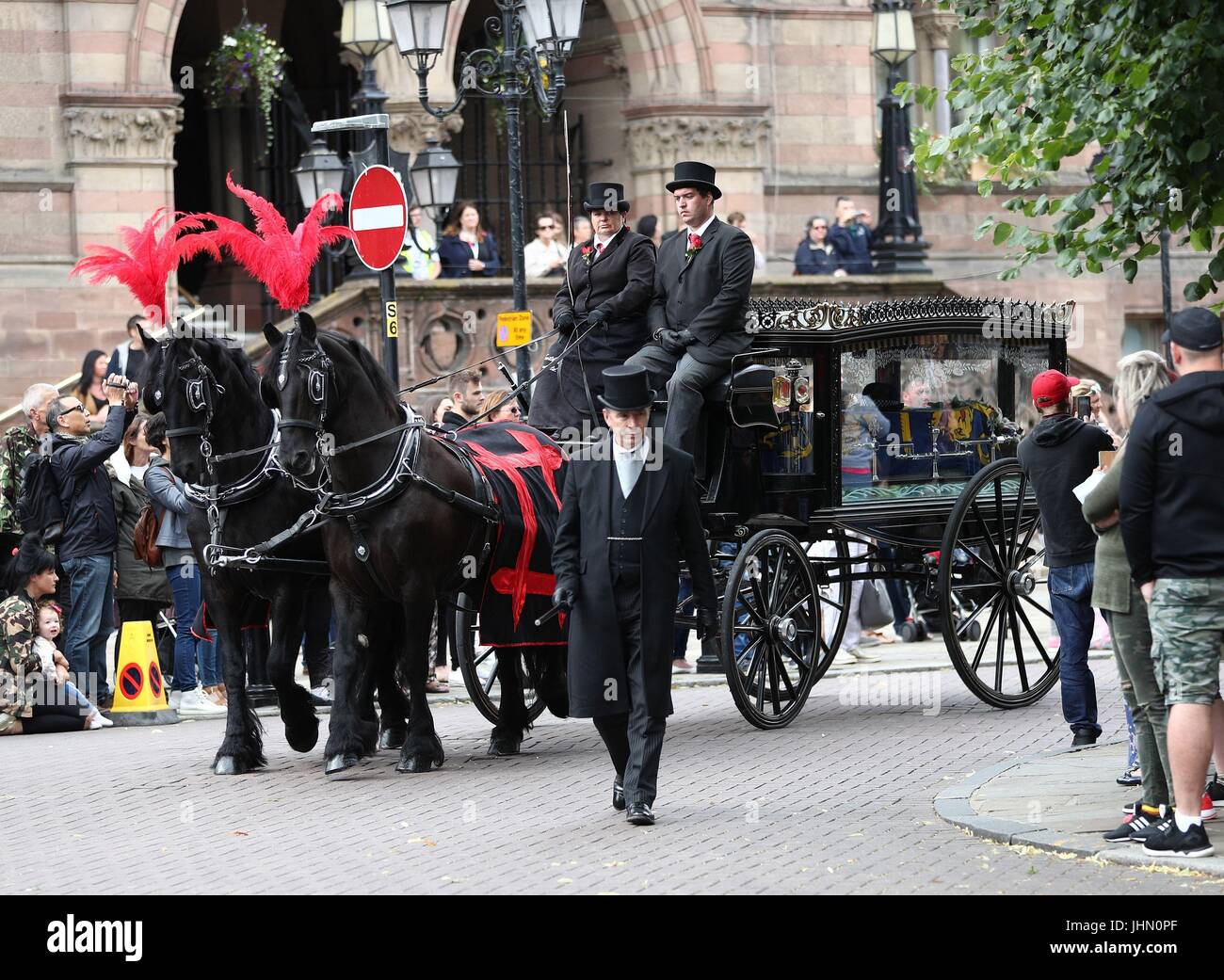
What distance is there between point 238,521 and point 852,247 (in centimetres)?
1468

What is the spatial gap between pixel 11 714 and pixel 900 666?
255 inches

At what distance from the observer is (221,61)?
2456 cm

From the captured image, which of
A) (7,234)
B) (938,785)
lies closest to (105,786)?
(938,785)

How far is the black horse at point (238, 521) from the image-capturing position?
36.0ft

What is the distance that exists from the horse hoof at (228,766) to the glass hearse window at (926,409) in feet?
12.9

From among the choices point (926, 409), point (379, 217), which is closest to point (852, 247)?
point (379, 217)

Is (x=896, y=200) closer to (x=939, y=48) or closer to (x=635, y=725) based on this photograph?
(x=939, y=48)

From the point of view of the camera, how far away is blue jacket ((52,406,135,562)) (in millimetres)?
13586

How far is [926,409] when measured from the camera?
12945 mm

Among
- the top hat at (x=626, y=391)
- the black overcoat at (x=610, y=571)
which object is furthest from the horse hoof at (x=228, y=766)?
the top hat at (x=626, y=391)

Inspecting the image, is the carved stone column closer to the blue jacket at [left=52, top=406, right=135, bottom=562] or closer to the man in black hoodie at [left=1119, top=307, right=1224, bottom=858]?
the blue jacket at [left=52, top=406, right=135, bottom=562]

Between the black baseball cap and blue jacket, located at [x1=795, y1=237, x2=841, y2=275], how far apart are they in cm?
1651

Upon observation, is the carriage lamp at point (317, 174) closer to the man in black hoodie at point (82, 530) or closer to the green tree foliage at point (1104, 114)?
the man in black hoodie at point (82, 530)

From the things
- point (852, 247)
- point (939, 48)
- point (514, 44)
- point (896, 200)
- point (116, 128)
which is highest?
point (939, 48)
